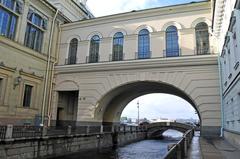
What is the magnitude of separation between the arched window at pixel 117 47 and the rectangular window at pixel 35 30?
19.8ft

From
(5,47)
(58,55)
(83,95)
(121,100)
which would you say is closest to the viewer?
(5,47)

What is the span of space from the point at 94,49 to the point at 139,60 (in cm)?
453

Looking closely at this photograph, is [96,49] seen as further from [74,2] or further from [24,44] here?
[74,2]

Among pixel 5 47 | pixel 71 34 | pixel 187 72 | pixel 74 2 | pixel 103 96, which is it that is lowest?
pixel 103 96

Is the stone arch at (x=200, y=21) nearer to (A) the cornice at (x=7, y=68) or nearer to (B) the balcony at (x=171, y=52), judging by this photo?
(B) the balcony at (x=171, y=52)

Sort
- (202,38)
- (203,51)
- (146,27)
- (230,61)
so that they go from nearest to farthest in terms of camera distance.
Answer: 1. (230,61)
2. (203,51)
3. (202,38)
4. (146,27)

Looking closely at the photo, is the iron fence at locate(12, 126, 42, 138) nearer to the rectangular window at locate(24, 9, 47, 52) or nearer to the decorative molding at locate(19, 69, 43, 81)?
the decorative molding at locate(19, 69, 43, 81)

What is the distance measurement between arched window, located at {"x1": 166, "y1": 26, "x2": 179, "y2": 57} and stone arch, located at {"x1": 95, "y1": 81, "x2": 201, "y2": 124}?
117 inches

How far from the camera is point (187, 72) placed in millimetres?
17125

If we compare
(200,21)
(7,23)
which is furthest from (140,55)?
(7,23)

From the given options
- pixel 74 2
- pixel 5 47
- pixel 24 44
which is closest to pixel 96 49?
pixel 24 44

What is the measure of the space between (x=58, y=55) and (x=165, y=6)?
33.2 ft

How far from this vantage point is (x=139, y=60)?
1842cm

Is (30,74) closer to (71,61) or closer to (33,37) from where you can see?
(33,37)
